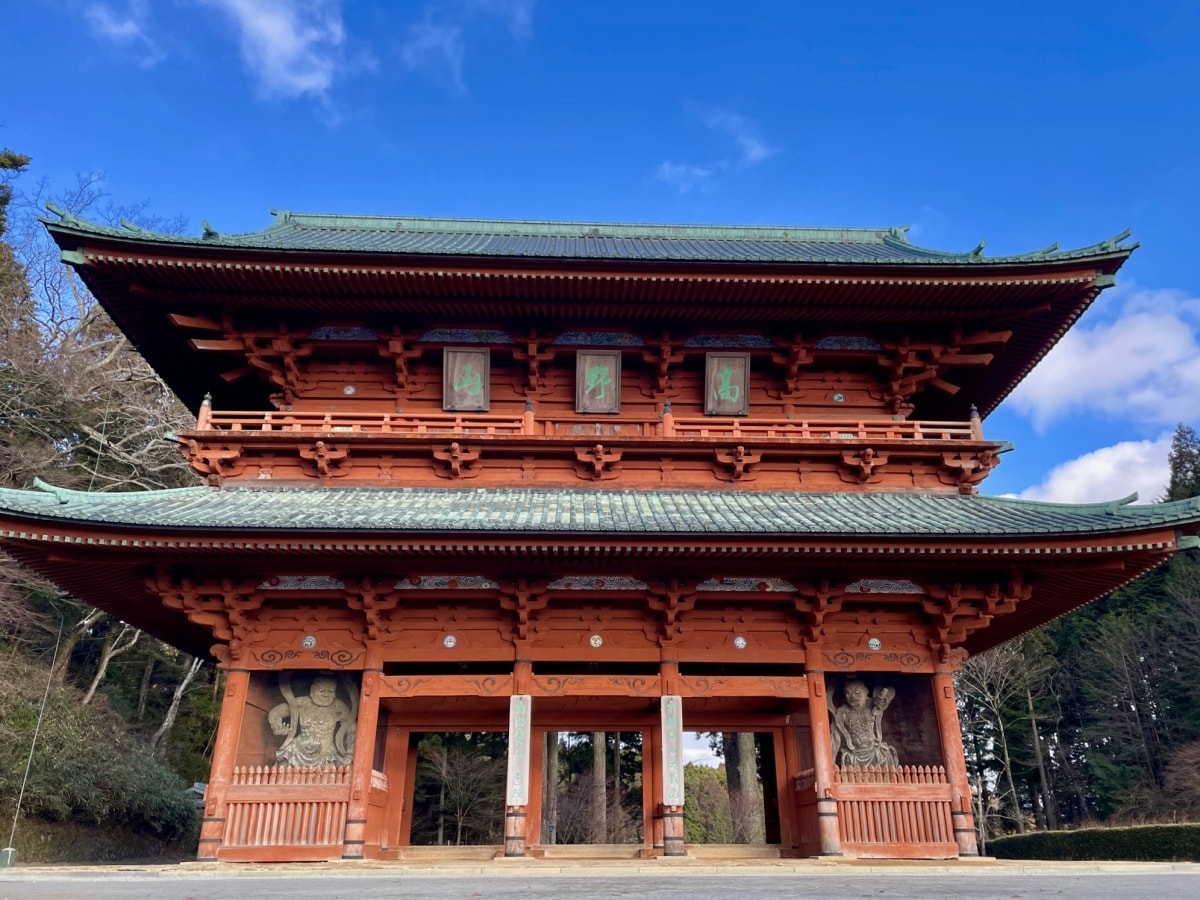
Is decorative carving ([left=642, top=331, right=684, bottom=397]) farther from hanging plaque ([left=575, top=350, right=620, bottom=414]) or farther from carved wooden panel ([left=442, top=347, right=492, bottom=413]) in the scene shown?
carved wooden panel ([left=442, top=347, right=492, bottom=413])

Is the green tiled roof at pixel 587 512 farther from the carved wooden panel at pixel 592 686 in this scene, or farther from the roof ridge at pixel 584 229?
the roof ridge at pixel 584 229

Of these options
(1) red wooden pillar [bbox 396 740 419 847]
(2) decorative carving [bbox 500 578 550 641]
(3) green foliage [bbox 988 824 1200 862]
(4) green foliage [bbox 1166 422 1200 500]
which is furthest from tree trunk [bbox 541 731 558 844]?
(4) green foliage [bbox 1166 422 1200 500]

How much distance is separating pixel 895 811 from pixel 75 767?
63.0ft

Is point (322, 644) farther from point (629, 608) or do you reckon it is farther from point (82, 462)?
point (82, 462)

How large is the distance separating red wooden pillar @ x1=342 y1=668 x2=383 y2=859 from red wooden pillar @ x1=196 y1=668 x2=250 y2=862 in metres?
1.79

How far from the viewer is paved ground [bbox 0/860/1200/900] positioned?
772cm

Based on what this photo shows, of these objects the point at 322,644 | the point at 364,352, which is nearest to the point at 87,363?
the point at 364,352

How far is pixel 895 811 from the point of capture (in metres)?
12.3

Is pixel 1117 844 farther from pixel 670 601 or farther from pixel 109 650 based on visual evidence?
pixel 109 650

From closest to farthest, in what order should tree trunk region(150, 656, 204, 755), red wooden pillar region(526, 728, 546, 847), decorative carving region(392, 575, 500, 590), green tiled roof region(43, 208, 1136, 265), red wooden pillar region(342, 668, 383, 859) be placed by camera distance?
1. red wooden pillar region(342, 668, 383, 859)
2. decorative carving region(392, 575, 500, 590)
3. red wooden pillar region(526, 728, 546, 847)
4. green tiled roof region(43, 208, 1136, 265)
5. tree trunk region(150, 656, 204, 755)

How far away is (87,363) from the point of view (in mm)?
28344

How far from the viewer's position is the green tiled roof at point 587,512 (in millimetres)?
11453

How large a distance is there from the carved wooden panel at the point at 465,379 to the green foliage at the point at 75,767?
13711 mm

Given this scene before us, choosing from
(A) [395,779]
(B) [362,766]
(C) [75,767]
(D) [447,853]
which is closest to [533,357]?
(B) [362,766]
